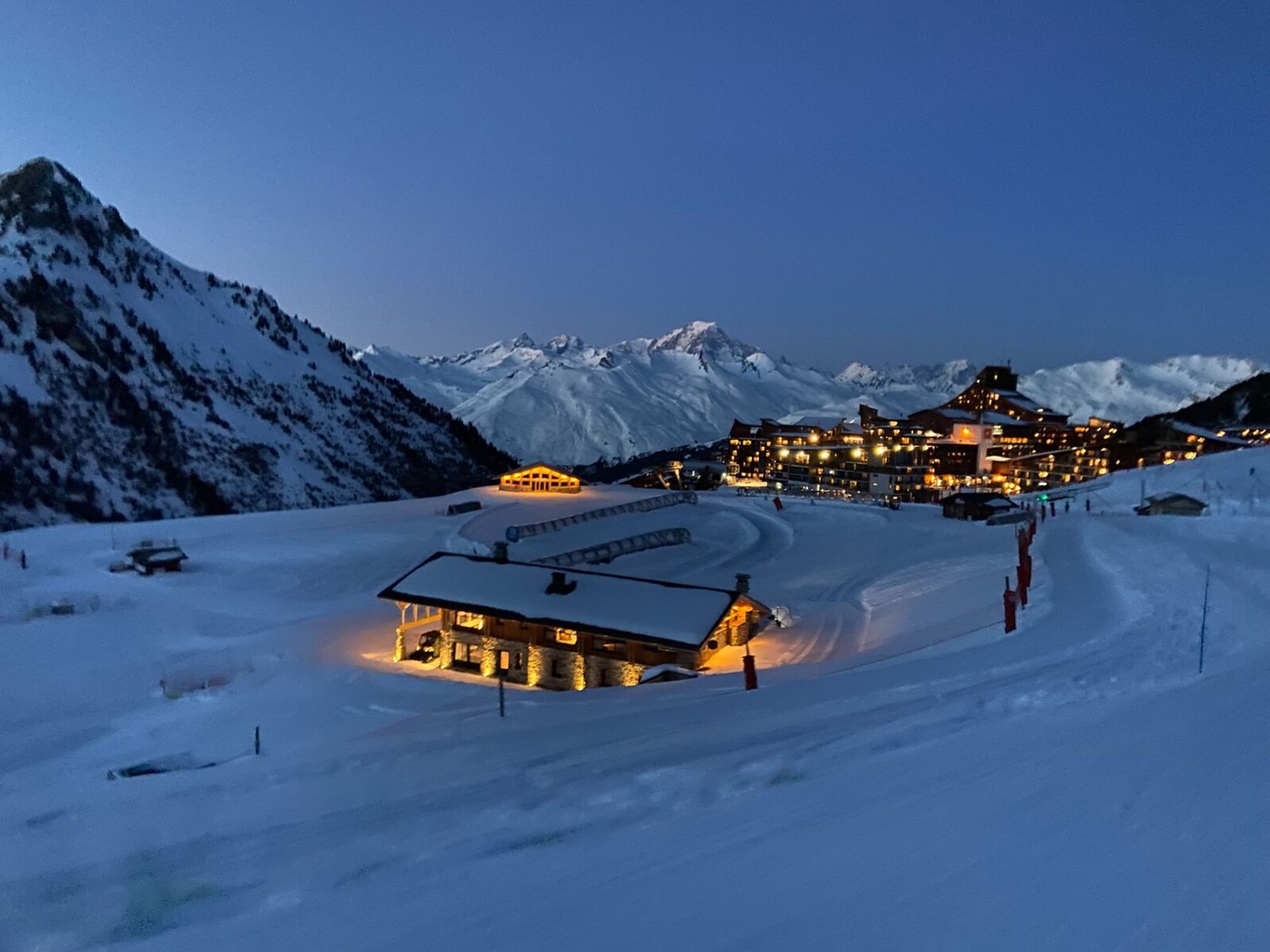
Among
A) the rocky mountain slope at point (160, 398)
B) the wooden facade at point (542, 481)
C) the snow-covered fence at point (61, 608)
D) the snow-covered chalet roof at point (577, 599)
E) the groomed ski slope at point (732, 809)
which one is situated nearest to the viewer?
the groomed ski slope at point (732, 809)

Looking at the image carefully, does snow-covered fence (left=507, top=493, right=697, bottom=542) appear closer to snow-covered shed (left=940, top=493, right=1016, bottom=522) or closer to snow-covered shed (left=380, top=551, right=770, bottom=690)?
snow-covered shed (left=380, top=551, right=770, bottom=690)

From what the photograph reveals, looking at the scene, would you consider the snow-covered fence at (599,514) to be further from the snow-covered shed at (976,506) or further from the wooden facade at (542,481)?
the snow-covered shed at (976,506)

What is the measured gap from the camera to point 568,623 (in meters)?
24.8

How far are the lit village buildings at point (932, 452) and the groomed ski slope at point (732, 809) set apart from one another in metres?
65.7

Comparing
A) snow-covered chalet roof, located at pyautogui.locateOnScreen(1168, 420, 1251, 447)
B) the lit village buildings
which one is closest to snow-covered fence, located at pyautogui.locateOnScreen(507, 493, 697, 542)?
the lit village buildings

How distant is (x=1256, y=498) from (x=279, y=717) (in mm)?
51976

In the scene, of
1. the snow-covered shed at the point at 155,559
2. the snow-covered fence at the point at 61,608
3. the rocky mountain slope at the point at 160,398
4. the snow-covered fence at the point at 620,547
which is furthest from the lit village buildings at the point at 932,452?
the snow-covered fence at the point at 61,608

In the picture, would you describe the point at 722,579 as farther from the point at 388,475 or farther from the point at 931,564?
the point at 388,475

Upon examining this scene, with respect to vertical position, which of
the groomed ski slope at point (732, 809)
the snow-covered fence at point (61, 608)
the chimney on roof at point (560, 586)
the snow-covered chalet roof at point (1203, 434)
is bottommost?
the snow-covered fence at point (61, 608)

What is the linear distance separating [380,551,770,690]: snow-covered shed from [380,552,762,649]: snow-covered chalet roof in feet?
0.12

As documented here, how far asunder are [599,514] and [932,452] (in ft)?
191

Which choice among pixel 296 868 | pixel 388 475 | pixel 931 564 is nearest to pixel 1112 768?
pixel 296 868

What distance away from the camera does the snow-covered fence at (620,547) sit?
43.5 m

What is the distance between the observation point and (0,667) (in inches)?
903
